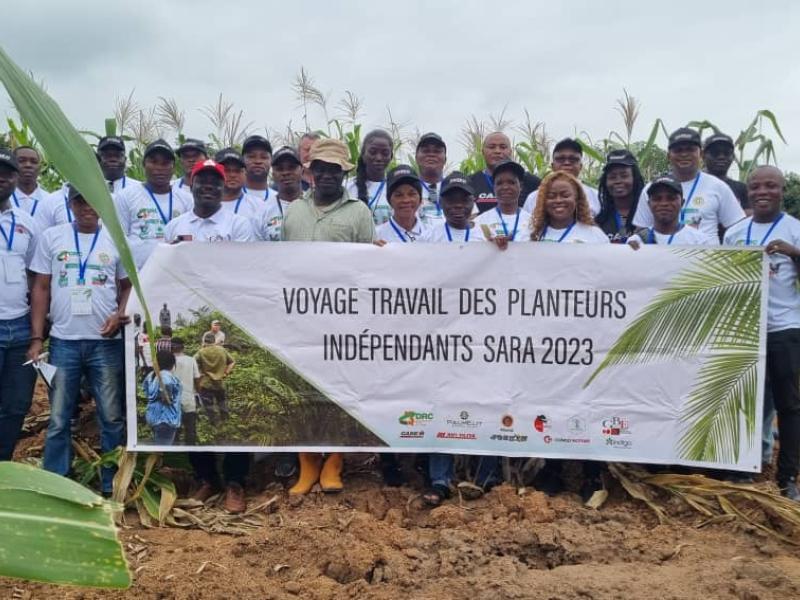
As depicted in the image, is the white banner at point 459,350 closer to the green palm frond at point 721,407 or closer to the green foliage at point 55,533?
the green palm frond at point 721,407

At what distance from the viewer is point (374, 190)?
5.75m

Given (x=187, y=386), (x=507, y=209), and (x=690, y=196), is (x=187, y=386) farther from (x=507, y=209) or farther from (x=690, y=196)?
(x=690, y=196)

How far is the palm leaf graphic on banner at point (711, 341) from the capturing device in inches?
173

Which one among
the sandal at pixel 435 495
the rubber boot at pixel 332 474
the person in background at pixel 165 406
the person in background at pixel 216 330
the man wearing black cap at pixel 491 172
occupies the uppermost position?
the man wearing black cap at pixel 491 172

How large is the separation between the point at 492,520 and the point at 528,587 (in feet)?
2.67

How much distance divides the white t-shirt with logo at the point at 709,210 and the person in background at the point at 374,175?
181 cm

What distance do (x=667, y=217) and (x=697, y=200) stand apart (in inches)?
23.9

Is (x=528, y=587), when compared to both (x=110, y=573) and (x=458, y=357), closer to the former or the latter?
(x=458, y=357)

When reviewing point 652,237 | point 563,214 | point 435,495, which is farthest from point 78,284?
point 652,237

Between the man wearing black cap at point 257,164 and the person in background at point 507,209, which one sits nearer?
the person in background at point 507,209

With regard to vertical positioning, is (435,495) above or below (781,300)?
below

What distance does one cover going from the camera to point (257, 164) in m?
6.02

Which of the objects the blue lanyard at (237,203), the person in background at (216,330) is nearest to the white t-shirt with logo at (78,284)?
the person in background at (216,330)

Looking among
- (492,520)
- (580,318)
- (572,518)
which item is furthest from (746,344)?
(492,520)
